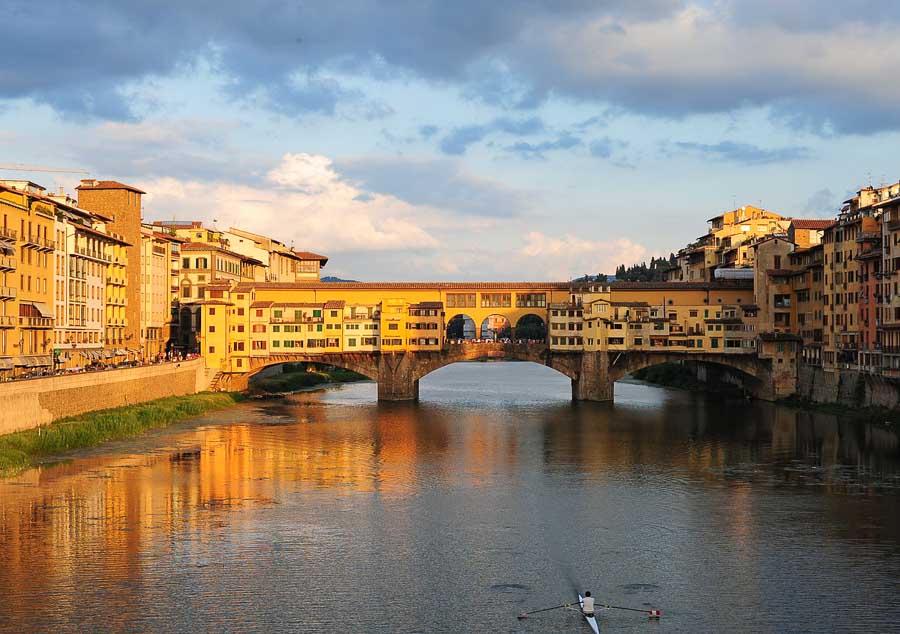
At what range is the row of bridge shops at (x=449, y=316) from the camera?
82.9 meters

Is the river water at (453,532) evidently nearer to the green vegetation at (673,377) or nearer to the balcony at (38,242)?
the balcony at (38,242)

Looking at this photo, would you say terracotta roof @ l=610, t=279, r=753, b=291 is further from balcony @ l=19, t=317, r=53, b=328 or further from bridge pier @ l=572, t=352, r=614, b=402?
balcony @ l=19, t=317, r=53, b=328

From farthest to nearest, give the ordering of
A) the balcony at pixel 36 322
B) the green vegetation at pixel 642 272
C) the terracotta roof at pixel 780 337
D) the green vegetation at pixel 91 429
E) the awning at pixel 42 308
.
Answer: the green vegetation at pixel 642 272
the terracotta roof at pixel 780 337
the awning at pixel 42 308
the balcony at pixel 36 322
the green vegetation at pixel 91 429

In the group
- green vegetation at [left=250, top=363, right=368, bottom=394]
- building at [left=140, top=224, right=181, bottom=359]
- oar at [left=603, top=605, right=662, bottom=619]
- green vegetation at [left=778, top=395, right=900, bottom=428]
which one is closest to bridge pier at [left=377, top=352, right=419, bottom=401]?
green vegetation at [left=250, top=363, right=368, bottom=394]

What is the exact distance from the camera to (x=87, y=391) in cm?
5781

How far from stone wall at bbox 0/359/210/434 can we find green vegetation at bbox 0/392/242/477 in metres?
0.51

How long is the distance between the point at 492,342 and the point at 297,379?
27391mm

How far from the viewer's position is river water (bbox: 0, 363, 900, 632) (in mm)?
27234

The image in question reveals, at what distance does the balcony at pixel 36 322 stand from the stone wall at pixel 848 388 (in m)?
51.4

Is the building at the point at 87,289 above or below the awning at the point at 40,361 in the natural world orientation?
above

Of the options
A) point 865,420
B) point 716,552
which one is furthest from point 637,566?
point 865,420

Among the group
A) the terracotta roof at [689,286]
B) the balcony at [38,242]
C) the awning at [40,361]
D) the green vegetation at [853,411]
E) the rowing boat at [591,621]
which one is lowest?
the rowing boat at [591,621]

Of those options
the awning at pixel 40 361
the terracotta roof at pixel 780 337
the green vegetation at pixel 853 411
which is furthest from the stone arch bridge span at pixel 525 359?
the awning at pixel 40 361

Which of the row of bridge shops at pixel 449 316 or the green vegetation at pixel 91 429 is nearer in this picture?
the green vegetation at pixel 91 429
